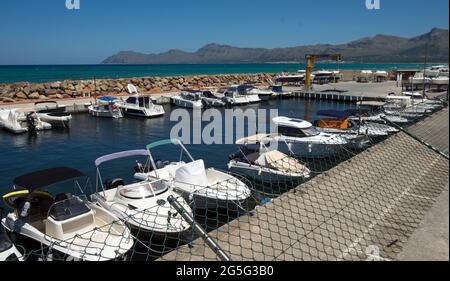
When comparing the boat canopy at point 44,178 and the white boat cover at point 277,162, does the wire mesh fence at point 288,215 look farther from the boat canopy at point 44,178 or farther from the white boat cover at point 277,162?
the boat canopy at point 44,178

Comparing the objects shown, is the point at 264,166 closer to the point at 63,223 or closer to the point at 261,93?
the point at 63,223

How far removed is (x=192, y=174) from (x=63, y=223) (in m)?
4.91

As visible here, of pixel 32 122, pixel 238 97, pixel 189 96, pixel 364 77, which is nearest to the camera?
pixel 32 122

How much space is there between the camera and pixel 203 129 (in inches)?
1172

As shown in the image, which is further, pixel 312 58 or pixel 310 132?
pixel 312 58

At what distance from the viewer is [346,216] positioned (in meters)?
6.26

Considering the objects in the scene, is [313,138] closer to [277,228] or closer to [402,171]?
[402,171]

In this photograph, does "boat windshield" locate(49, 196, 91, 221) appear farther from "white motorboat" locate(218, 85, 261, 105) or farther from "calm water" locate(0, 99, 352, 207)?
"white motorboat" locate(218, 85, 261, 105)

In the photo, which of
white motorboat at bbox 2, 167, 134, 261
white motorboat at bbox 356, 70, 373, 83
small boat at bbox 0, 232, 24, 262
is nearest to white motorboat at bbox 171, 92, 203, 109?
white motorboat at bbox 2, 167, 134, 261

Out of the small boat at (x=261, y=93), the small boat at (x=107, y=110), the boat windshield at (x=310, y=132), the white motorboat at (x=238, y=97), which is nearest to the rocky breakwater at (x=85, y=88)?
the small boat at (x=107, y=110)
